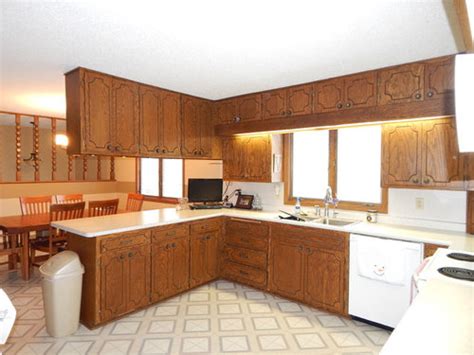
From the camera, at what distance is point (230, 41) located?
2.15 m

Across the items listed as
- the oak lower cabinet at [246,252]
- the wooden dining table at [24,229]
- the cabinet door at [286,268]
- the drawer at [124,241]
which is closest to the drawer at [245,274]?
the oak lower cabinet at [246,252]

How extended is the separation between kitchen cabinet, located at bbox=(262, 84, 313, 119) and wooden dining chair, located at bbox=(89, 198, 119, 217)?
7.97 feet

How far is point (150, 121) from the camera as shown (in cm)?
331

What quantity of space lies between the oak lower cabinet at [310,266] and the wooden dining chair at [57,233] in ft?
8.21

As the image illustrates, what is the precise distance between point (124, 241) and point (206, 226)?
104cm

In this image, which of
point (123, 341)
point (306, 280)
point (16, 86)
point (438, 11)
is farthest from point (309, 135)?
point (16, 86)

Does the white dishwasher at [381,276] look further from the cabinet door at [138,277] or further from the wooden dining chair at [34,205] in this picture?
the wooden dining chair at [34,205]

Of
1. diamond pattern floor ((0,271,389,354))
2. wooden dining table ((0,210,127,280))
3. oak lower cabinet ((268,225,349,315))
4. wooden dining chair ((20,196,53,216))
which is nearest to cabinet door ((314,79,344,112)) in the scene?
oak lower cabinet ((268,225,349,315))

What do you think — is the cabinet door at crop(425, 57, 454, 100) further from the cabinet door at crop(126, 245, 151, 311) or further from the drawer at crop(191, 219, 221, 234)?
the cabinet door at crop(126, 245, 151, 311)

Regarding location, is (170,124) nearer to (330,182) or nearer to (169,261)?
(169,261)

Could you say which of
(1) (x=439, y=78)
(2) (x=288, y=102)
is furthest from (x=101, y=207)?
(1) (x=439, y=78)

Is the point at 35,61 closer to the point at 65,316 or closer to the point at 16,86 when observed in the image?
the point at 16,86

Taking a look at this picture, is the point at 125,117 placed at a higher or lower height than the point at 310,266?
higher

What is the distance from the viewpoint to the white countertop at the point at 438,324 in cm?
92
